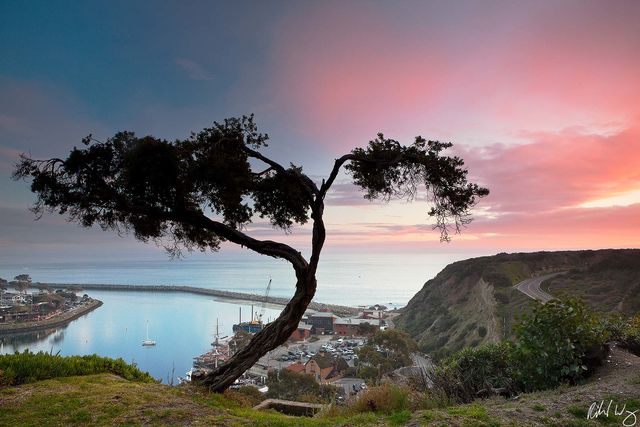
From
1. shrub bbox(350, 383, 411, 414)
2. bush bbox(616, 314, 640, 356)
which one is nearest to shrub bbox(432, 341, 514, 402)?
shrub bbox(350, 383, 411, 414)

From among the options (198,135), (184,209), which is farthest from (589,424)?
(198,135)

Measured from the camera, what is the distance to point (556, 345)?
6.31 meters

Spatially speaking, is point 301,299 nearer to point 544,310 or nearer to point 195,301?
point 544,310

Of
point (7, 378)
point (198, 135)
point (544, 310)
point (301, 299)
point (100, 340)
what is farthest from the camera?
point (100, 340)

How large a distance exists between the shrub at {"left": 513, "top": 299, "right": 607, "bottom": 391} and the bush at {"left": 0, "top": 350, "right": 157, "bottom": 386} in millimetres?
6459

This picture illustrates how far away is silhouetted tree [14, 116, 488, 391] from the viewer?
22.8 ft

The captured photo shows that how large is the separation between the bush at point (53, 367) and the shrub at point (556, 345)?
254 inches

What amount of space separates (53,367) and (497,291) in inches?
1713

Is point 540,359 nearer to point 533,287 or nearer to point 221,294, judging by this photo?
point 533,287

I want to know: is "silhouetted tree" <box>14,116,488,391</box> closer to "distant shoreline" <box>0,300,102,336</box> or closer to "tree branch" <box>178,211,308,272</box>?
"tree branch" <box>178,211,308,272</box>

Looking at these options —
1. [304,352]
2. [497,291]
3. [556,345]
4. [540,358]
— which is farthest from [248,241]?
[497,291]

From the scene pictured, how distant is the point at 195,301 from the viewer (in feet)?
205

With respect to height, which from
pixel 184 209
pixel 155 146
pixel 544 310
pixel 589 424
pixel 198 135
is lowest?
pixel 589 424

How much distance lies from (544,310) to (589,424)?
286 cm
